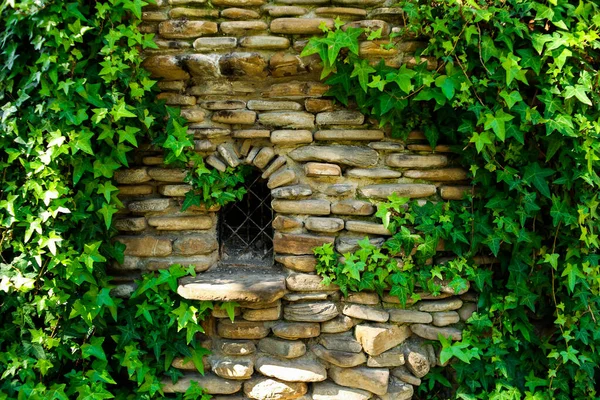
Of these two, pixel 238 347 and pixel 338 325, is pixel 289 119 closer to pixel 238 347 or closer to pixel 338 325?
pixel 338 325

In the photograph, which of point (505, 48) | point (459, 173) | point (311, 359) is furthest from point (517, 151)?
point (311, 359)

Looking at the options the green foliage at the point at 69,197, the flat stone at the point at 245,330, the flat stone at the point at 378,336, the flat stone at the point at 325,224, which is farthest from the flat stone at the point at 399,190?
the green foliage at the point at 69,197

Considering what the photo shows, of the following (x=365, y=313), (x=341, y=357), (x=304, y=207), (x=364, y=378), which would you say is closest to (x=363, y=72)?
(x=304, y=207)

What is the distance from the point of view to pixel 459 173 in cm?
299

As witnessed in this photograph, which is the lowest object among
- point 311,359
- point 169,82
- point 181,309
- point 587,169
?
point 311,359

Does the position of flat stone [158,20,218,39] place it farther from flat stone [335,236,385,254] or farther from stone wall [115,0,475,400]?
flat stone [335,236,385,254]

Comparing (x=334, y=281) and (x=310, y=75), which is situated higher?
(x=310, y=75)

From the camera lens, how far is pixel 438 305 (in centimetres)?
297

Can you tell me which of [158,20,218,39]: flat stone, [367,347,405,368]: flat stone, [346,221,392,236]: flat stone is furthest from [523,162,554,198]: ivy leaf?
[158,20,218,39]: flat stone

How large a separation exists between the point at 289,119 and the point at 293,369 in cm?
139

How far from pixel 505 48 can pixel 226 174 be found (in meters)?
1.67

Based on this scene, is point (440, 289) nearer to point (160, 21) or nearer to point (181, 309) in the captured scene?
point (181, 309)

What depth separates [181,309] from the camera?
2881 mm

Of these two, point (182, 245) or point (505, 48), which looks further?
point (182, 245)
